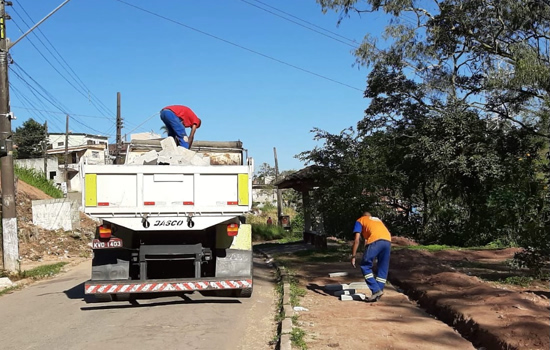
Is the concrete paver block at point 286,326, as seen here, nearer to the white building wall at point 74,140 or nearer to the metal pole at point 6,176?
the metal pole at point 6,176

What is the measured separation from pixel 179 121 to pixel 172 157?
3.92ft

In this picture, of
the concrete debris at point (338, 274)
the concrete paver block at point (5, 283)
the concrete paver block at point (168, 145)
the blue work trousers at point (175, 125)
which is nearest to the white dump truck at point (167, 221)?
the concrete paver block at point (168, 145)

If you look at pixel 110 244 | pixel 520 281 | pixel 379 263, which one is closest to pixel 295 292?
pixel 379 263

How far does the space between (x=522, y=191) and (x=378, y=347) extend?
13.6 meters

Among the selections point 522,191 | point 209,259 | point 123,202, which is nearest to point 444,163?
point 522,191

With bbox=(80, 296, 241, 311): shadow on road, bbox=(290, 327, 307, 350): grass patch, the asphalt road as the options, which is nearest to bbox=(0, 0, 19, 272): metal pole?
the asphalt road

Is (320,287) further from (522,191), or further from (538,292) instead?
(522,191)

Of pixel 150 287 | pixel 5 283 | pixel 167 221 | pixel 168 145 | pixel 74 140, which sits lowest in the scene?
pixel 5 283

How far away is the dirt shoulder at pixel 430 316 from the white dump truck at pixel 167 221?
1.71 m

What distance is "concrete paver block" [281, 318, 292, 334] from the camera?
22.3 ft

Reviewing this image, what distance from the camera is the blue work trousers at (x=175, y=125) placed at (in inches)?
395

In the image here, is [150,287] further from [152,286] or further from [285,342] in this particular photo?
[285,342]

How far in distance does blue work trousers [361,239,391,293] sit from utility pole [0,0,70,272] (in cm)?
965

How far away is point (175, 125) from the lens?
32.9 ft
